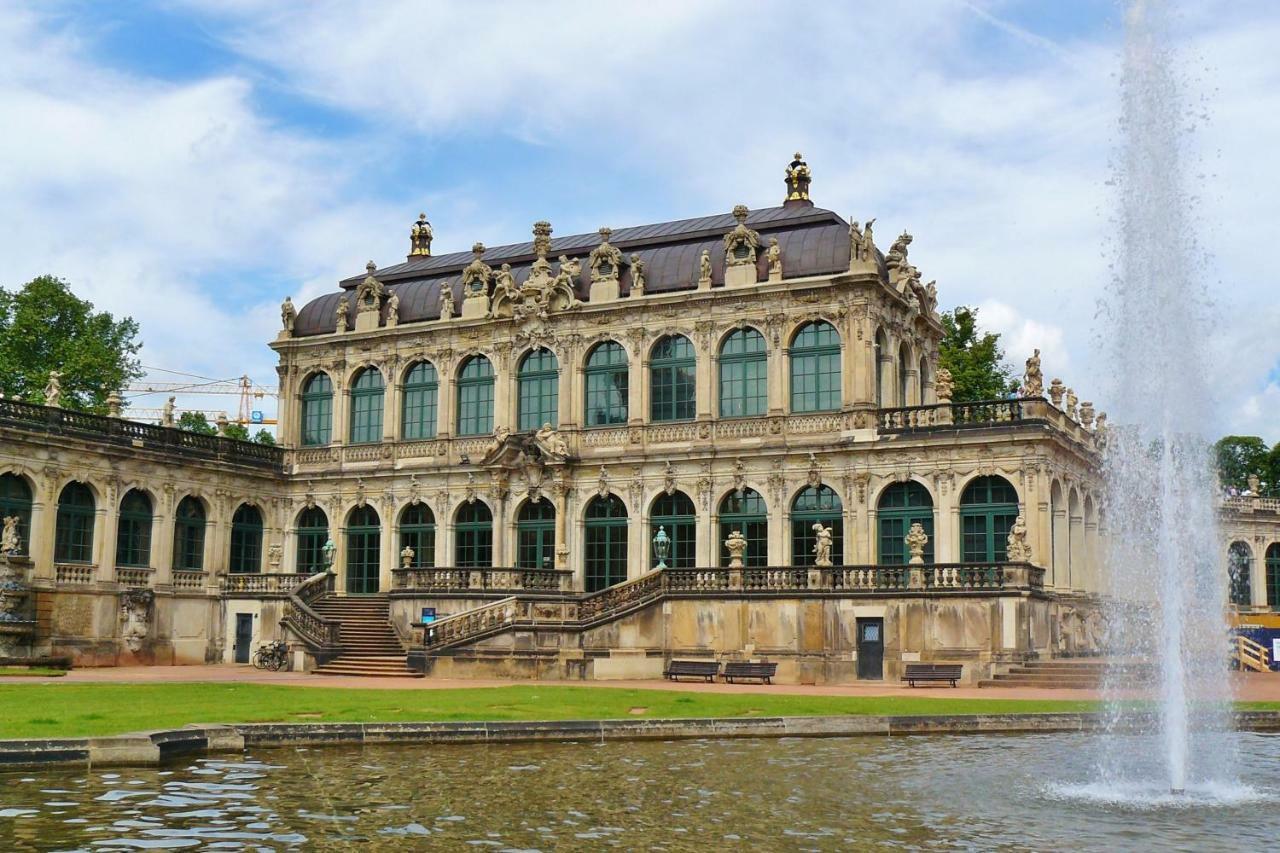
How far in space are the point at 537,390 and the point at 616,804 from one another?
3294 centimetres

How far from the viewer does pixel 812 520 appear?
41.6 metres

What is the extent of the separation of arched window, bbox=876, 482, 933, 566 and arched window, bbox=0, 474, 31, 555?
81.6 ft

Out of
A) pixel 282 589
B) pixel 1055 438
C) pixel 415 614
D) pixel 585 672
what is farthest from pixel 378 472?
pixel 1055 438

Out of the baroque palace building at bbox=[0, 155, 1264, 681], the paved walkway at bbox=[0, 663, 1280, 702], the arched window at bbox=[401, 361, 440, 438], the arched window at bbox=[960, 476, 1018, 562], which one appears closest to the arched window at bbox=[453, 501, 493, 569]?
the baroque palace building at bbox=[0, 155, 1264, 681]

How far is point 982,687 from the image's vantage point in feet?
108

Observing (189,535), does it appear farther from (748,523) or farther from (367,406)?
(748,523)

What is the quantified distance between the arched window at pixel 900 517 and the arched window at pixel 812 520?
4.06 feet

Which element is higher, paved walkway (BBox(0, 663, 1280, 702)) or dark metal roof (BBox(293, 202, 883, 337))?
dark metal roof (BBox(293, 202, 883, 337))

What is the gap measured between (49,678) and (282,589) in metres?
11.5

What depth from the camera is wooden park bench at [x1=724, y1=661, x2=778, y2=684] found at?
3428cm

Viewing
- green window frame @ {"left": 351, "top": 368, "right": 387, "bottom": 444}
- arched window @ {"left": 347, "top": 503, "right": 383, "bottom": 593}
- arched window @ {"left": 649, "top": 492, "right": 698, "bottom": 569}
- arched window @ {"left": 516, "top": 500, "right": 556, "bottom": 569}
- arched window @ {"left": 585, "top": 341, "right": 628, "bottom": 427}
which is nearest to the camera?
arched window @ {"left": 649, "top": 492, "right": 698, "bottom": 569}

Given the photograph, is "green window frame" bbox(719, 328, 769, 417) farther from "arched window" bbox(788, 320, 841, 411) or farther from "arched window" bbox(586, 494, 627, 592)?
"arched window" bbox(586, 494, 627, 592)

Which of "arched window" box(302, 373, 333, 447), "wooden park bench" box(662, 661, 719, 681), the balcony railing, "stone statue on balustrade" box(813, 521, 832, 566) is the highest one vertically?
"arched window" box(302, 373, 333, 447)

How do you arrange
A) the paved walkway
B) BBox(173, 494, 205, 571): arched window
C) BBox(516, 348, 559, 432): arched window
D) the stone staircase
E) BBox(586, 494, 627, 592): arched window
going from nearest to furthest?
1. the paved walkway
2. the stone staircase
3. BBox(586, 494, 627, 592): arched window
4. BBox(173, 494, 205, 571): arched window
5. BBox(516, 348, 559, 432): arched window
